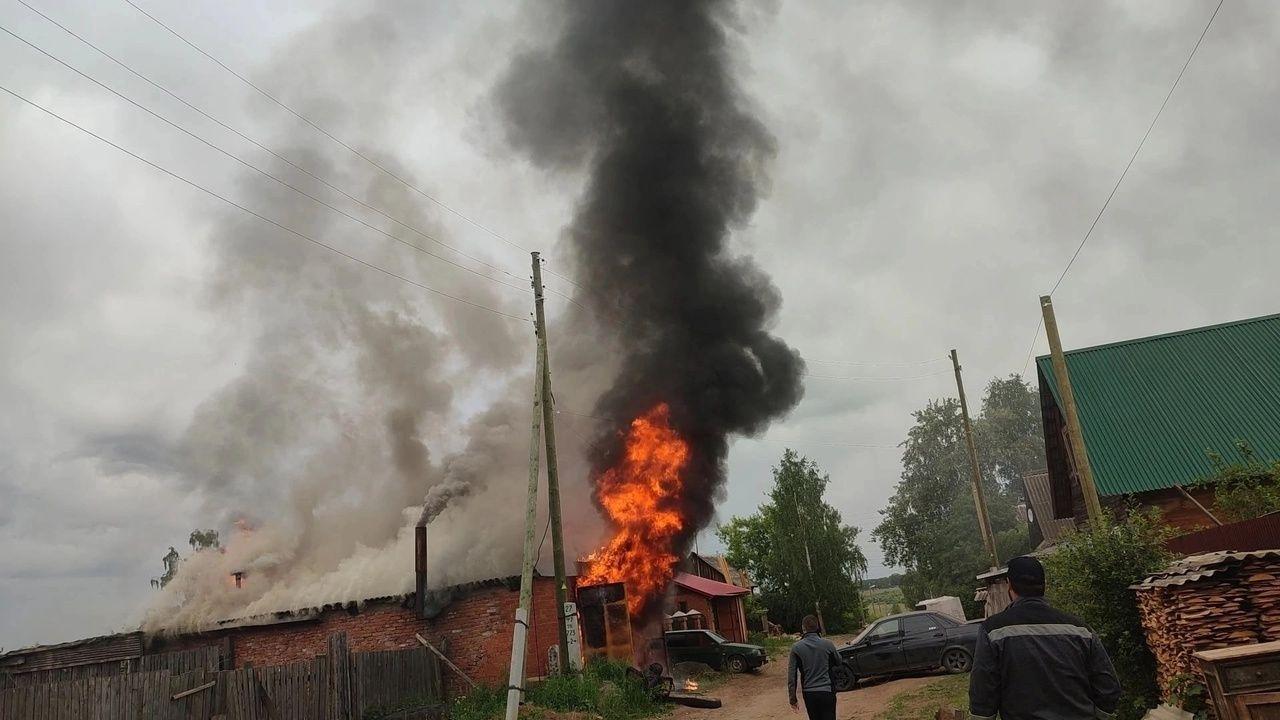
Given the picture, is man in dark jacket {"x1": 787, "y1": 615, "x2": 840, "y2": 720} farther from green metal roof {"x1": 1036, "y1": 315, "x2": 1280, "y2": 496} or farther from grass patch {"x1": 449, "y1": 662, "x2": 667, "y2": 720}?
green metal roof {"x1": 1036, "y1": 315, "x2": 1280, "y2": 496}

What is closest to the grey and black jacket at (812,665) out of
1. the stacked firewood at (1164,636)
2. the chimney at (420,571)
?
the stacked firewood at (1164,636)

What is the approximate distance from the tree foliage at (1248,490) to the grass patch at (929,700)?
6.55m

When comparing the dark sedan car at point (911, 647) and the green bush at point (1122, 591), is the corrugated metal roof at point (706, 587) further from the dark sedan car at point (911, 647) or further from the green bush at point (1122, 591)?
the green bush at point (1122, 591)

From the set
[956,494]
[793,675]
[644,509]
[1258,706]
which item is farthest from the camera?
[956,494]

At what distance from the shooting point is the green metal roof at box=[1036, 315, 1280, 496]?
18344mm

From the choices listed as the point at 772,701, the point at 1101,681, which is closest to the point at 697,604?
the point at 772,701

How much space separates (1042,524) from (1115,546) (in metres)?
31.4

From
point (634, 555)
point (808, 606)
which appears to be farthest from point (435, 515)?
point (808, 606)

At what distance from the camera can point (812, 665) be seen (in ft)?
27.2

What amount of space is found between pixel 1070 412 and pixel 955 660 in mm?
6355

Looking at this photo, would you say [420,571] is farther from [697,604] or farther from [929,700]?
[697,604]

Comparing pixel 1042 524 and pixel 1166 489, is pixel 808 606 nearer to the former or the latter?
pixel 1042 524

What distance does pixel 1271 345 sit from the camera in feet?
70.9

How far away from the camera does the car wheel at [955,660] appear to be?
16219 mm
